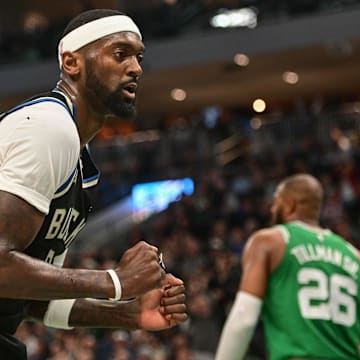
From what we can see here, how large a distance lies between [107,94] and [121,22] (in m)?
0.28

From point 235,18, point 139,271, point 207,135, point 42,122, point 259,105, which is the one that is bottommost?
point 139,271

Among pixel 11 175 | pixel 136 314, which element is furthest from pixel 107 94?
pixel 136 314

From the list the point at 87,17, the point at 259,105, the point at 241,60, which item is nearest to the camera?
the point at 87,17

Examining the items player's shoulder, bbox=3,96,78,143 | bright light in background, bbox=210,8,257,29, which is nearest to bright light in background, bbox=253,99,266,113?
bright light in background, bbox=210,8,257,29

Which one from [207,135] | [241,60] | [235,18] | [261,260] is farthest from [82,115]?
[241,60]

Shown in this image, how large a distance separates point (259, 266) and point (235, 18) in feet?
46.8

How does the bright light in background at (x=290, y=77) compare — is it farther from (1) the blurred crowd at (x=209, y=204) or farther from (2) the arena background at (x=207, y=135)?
(1) the blurred crowd at (x=209, y=204)

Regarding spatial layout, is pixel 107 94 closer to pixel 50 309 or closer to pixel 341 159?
pixel 50 309

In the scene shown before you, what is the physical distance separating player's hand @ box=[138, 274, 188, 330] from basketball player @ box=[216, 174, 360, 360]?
1.89 m

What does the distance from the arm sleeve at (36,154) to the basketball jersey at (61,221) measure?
127 mm

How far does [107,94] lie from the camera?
306 cm

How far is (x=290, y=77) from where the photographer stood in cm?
2194

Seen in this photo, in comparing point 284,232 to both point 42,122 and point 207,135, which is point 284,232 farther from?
point 207,135

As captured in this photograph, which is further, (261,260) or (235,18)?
(235,18)
